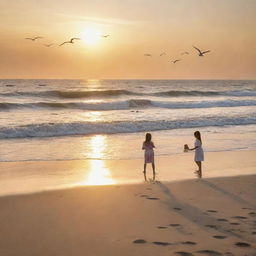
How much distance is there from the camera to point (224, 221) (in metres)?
6.40

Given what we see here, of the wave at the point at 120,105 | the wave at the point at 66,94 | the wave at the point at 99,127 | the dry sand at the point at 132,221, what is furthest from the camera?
the wave at the point at 66,94

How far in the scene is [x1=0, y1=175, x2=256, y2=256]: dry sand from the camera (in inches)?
212

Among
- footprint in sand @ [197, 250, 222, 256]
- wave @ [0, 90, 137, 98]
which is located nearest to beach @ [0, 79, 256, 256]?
footprint in sand @ [197, 250, 222, 256]

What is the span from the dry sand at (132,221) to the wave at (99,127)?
432 inches

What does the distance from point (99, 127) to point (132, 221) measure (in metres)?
15.2

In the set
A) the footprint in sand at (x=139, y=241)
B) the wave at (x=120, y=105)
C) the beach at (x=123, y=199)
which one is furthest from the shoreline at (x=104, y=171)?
the wave at (x=120, y=105)

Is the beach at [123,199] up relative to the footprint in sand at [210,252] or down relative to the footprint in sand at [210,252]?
up

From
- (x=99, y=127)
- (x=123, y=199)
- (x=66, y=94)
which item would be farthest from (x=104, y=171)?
(x=66, y=94)

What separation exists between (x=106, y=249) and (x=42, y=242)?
865 millimetres

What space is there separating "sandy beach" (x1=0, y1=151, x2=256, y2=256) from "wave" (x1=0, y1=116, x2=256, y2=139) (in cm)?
1087

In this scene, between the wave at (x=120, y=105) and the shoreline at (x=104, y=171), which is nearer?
the shoreline at (x=104, y=171)

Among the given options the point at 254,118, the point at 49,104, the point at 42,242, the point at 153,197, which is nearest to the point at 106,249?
the point at 42,242

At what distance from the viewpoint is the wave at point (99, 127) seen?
19.1m

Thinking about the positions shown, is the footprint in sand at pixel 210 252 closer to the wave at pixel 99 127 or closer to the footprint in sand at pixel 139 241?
the footprint in sand at pixel 139 241
